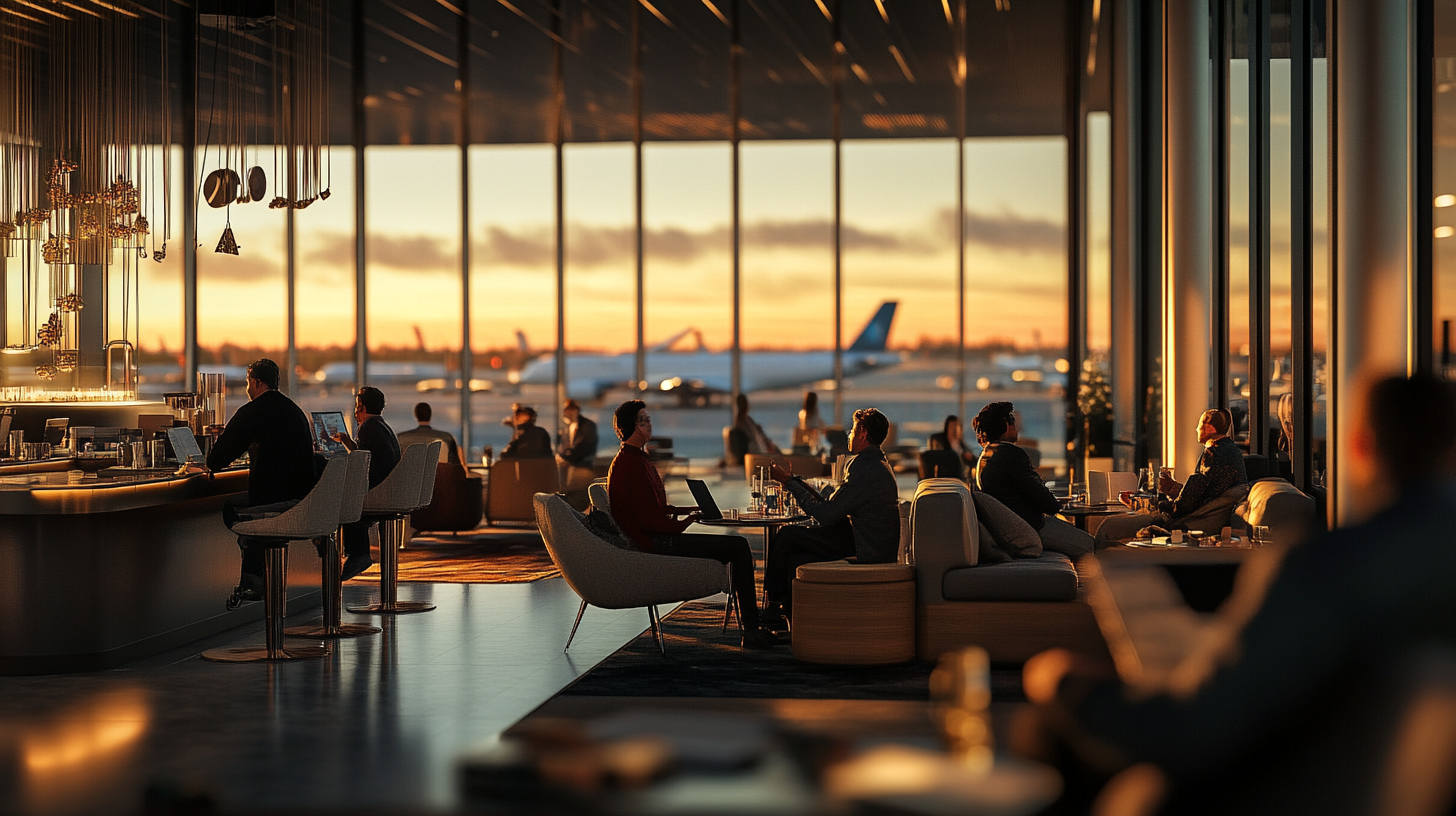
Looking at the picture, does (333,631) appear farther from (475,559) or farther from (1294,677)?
(1294,677)

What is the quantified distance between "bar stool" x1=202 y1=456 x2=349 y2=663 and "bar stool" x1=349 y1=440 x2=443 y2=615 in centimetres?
91

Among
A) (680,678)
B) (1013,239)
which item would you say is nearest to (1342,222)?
(680,678)

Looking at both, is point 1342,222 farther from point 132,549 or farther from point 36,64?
point 36,64

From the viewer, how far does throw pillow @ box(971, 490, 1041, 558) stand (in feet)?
22.8

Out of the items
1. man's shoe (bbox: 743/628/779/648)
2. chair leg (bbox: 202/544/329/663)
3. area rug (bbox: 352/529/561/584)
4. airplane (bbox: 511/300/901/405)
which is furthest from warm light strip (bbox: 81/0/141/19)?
airplane (bbox: 511/300/901/405)

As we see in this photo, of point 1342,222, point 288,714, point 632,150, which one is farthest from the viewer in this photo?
point 632,150

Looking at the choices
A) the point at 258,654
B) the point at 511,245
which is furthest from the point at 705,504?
the point at 511,245

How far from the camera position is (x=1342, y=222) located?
608 cm

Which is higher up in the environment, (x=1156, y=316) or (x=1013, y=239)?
(x=1013, y=239)

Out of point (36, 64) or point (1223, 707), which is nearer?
point (1223, 707)

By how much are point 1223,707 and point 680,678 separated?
471 centimetres

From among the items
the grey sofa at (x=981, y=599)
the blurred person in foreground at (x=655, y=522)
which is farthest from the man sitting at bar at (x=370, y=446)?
the grey sofa at (x=981, y=599)

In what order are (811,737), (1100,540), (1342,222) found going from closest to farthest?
(811,737) < (1342,222) < (1100,540)

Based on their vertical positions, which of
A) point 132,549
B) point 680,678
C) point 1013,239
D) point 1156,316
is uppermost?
point 1013,239
